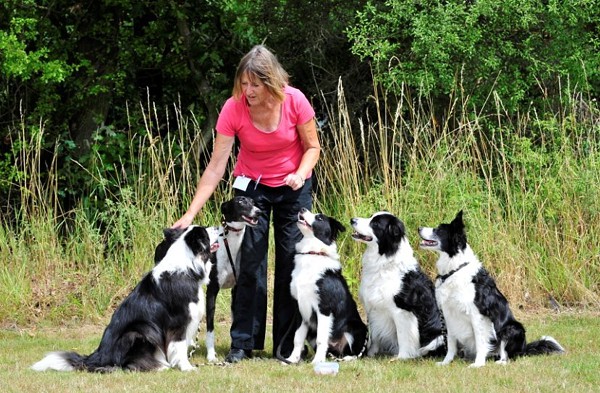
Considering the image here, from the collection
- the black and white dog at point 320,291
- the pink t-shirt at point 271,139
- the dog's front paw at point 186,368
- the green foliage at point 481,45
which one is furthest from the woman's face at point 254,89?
the green foliage at point 481,45

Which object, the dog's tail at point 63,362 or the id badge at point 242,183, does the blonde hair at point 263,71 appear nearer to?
the id badge at point 242,183

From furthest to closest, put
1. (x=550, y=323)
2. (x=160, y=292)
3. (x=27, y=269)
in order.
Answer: (x=27, y=269) < (x=550, y=323) < (x=160, y=292)

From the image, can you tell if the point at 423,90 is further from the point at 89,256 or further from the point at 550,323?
the point at 89,256

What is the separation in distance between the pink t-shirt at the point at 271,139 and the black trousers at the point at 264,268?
123 millimetres

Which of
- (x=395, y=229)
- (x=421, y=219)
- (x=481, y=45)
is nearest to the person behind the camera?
(x=395, y=229)

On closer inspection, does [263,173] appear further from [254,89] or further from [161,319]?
[161,319]

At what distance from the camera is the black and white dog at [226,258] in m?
6.80

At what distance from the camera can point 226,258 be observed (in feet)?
22.9

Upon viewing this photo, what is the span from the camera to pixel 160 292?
6.30 m

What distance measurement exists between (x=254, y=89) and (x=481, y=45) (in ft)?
16.7

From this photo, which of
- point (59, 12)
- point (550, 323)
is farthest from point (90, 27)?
point (550, 323)

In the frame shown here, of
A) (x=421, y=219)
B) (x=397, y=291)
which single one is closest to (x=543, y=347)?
(x=397, y=291)

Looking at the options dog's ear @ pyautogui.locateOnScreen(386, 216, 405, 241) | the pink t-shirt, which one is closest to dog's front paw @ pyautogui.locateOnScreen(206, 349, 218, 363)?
the pink t-shirt

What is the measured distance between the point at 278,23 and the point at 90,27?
2471 mm
